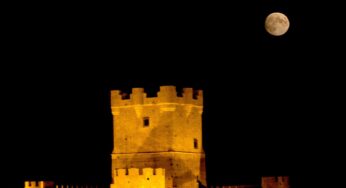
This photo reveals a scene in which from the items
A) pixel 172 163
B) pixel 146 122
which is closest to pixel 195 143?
pixel 172 163

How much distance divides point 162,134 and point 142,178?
9.80 feet

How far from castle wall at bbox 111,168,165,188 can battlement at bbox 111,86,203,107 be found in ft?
12.3

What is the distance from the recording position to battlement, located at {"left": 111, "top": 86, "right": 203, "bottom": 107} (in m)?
53.2

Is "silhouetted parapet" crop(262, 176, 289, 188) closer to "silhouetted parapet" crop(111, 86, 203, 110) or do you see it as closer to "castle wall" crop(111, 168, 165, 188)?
"silhouetted parapet" crop(111, 86, 203, 110)

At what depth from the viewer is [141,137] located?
175 ft

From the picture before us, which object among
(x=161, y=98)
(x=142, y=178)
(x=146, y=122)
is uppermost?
(x=161, y=98)

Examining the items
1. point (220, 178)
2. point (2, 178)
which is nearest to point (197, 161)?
point (220, 178)

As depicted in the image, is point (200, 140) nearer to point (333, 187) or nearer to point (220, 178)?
point (220, 178)

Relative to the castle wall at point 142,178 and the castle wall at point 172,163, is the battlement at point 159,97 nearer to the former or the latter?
the castle wall at point 172,163

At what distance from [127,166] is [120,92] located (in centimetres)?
346

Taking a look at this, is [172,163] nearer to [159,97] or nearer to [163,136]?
[163,136]

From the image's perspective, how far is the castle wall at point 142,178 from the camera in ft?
166

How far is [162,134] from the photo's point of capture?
53062 millimetres

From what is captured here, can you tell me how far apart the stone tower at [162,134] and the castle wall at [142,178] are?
1.36 metres
